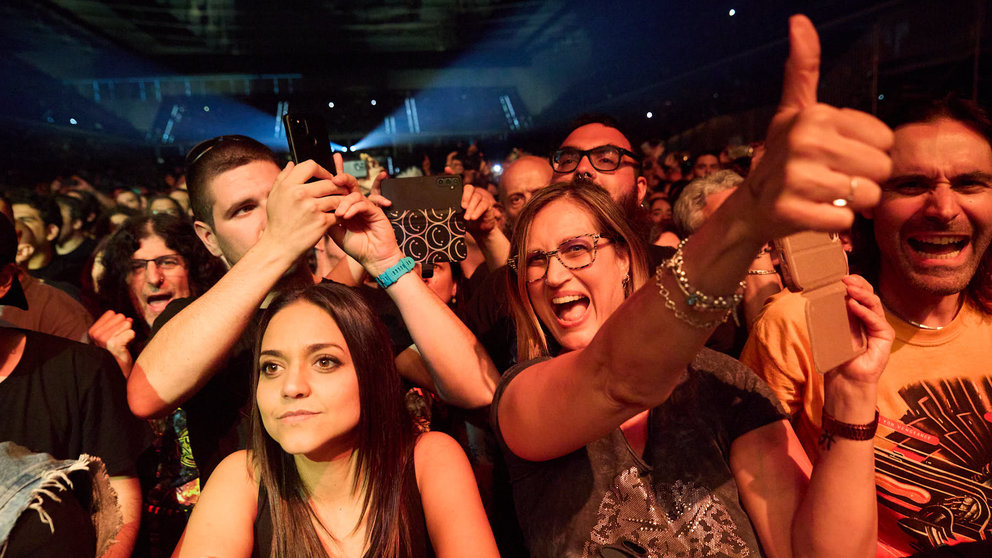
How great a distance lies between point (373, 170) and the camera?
5051 mm

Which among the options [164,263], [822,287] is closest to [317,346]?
[822,287]

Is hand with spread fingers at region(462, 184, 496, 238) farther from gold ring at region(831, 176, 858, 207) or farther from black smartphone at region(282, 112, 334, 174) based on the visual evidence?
gold ring at region(831, 176, 858, 207)

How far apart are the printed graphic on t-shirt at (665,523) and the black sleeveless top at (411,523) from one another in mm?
457

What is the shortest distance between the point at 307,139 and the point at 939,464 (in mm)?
1981

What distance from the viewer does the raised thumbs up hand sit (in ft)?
2.33

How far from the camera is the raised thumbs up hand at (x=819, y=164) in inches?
27.9

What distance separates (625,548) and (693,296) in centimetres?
75

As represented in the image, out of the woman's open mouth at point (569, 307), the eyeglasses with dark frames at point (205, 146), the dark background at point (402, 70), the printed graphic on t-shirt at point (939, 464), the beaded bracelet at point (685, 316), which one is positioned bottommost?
the printed graphic on t-shirt at point (939, 464)

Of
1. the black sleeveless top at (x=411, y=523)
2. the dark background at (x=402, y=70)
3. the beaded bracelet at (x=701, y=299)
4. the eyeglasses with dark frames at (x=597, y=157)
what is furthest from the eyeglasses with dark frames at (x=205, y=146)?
the dark background at (x=402, y=70)

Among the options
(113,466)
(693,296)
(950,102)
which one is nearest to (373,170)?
(113,466)

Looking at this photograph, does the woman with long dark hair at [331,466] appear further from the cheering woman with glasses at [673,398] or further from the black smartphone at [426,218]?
the black smartphone at [426,218]

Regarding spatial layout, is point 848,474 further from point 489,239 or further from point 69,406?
point 69,406

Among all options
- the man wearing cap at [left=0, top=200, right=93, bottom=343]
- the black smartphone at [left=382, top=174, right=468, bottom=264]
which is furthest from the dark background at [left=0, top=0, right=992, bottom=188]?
the man wearing cap at [left=0, top=200, right=93, bottom=343]

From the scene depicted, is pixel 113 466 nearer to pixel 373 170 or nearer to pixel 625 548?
pixel 625 548
